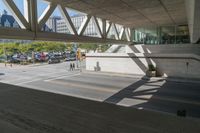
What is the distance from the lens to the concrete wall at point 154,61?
21453 mm

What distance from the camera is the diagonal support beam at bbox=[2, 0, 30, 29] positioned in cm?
600

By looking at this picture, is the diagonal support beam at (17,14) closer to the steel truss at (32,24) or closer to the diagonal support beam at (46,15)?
the steel truss at (32,24)

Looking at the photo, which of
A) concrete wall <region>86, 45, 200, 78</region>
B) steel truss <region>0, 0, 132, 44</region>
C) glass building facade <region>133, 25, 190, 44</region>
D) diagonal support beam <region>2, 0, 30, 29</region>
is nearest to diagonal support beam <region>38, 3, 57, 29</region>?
steel truss <region>0, 0, 132, 44</region>

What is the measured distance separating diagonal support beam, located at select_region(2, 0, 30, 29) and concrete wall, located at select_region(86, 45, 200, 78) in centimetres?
1871

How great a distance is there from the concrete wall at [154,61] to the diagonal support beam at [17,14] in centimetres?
1871

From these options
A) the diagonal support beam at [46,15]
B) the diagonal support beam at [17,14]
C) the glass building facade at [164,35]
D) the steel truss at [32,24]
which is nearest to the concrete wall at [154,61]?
the glass building facade at [164,35]

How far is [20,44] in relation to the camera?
63031 millimetres

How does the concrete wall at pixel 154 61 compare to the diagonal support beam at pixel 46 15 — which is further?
the concrete wall at pixel 154 61

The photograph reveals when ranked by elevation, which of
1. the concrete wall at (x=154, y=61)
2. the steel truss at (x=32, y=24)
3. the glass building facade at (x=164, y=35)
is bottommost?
the concrete wall at (x=154, y=61)

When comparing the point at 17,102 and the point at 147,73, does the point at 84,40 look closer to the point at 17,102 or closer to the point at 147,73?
the point at 17,102

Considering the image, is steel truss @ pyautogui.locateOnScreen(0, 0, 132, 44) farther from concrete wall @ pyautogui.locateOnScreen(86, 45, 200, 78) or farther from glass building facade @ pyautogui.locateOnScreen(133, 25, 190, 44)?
glass building facade @ pyautogui.locateOnScreen(133, 25, 190, 44)

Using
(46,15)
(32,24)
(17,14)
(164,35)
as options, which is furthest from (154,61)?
(17,14)

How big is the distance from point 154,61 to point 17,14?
19702 millimetres

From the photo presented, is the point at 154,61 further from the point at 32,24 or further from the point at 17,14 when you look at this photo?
the point at 17,14
